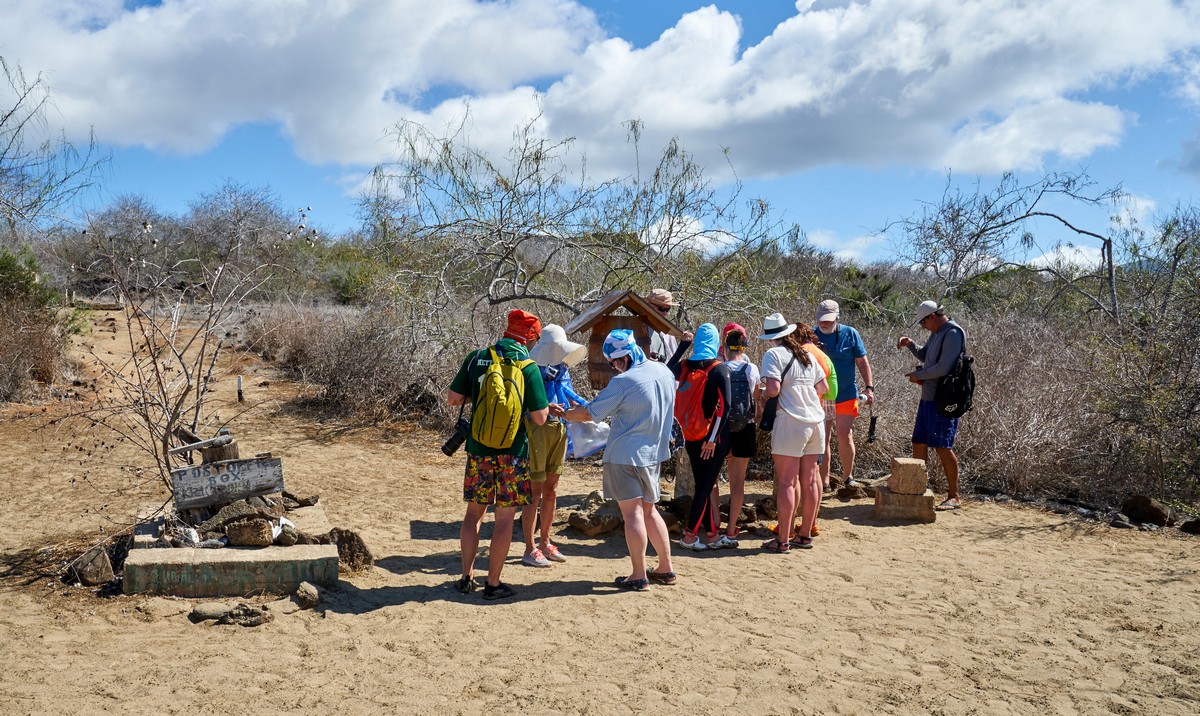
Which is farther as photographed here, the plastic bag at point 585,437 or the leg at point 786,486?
the leg at point 786,486

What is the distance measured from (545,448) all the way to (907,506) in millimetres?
3419

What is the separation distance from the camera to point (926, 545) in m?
6.46

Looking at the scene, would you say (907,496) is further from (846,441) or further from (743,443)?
(743,443)

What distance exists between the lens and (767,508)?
23.2 feet

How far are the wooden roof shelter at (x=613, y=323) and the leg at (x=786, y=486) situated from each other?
142cm

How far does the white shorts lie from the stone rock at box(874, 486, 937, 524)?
158 cm

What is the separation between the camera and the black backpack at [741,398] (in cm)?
581

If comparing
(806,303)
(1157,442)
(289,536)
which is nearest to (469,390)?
(289,536)

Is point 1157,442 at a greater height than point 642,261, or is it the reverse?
point 642,261

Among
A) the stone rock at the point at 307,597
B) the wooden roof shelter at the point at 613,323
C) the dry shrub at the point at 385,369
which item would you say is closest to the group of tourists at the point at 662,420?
the wooden roof shelter at the point at 613,323

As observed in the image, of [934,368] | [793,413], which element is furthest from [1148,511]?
[793,413]

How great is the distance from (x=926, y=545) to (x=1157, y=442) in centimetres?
289

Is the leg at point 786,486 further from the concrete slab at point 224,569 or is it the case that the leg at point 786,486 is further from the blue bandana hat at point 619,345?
the concrete slab at point 224,569

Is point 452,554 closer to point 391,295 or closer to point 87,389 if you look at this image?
point 391,295
